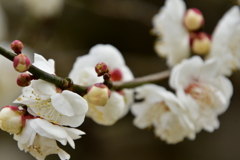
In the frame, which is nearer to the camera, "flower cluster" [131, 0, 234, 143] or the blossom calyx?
the blossom calyx

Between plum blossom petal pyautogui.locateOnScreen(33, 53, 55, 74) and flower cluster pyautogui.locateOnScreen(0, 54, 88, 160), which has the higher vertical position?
plum blossom petal pyautogui.locateOnScreen(33, 53, 55, 74)

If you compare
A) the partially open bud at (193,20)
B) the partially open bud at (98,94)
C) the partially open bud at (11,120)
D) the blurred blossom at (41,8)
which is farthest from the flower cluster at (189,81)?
the blurred blossom at (41,8)

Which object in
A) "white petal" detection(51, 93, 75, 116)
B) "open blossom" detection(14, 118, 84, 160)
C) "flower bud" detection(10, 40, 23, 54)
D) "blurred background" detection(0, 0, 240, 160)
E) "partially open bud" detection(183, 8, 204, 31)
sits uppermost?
"flower bud" detection(10, 40, 23, 54)

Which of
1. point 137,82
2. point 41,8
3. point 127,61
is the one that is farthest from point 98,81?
point 127,61

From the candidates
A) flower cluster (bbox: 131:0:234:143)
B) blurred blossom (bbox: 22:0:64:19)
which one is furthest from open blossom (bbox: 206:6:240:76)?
blurred blossom (bbox: 22:0:64:19)

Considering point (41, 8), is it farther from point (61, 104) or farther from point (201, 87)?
point (61, 104)

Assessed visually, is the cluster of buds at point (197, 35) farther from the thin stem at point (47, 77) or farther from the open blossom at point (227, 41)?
the thin stem at point (47, 77)

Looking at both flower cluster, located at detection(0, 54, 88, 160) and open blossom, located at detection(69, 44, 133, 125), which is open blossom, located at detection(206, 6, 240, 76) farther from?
flower cluster, located at detection(0, 54, 88, 160)

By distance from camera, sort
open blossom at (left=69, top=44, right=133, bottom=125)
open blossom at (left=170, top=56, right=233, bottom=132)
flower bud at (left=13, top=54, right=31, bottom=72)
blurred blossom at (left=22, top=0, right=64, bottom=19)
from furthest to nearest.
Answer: blurred blossom at (left=22, top=0, right=64, bottom=19) < open blossom at (left=170, top=56, right=233, bottom=132) < open blossom at (left=69, top=44, right=133, bottom=125) < flower bud at (left=13, top=54, right=31, bottom=72)
